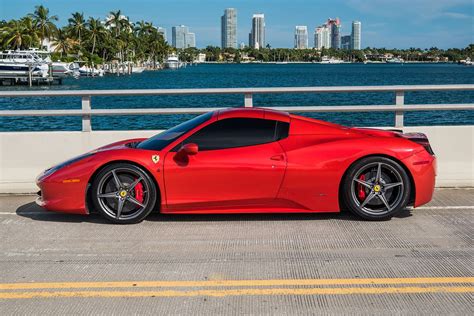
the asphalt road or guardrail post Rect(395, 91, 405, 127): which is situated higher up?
guardrail post Rect(395, 91, 405, 127)

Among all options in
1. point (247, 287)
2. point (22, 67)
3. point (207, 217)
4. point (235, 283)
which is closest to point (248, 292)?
point (247, 287)

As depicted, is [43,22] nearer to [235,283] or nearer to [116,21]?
[116,21]

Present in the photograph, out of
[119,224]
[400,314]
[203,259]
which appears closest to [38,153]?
[119,224]

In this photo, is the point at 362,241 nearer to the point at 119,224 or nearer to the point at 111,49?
the point at 119,224

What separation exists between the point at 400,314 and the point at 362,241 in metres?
1.87

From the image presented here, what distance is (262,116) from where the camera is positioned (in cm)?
699

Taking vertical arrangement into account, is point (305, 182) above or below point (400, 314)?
above

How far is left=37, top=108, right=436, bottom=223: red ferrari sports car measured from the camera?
22.1 ft

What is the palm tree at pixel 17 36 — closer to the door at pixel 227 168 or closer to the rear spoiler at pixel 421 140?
the door at pixel 227 168

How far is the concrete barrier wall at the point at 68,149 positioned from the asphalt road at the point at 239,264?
154 cm

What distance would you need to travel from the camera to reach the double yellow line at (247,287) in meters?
4.77

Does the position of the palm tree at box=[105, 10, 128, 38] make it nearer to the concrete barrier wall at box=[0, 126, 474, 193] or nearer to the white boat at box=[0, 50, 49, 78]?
the white boat at box=[0, 50, 49, 78]

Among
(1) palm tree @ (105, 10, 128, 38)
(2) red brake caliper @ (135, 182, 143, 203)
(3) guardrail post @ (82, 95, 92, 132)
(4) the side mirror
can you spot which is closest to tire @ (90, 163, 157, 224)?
(2) red brake caliper @ (135, 182, 143, 203)

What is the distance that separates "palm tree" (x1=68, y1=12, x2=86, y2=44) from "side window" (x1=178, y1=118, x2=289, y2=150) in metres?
145
